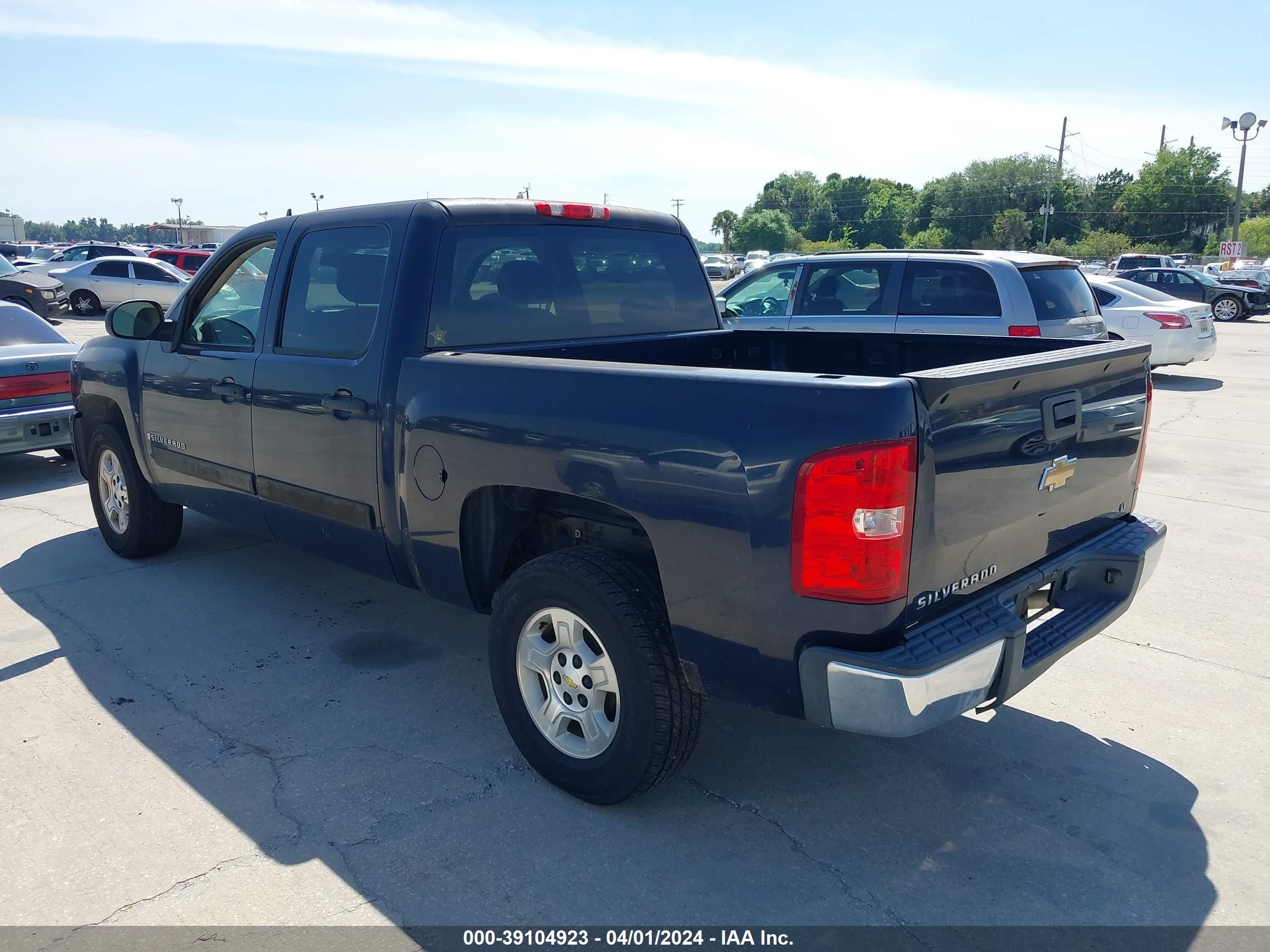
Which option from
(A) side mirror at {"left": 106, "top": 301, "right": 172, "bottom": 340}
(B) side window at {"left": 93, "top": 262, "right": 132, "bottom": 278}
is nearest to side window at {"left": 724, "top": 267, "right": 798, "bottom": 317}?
(A) side mirror at {"left": 106, "top": 301, "right": 172, "bottom": 340}

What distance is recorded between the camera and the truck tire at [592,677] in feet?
9.93

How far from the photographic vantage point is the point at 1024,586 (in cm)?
312

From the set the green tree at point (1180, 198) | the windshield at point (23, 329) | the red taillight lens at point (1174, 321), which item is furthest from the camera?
the green tree at point (1180, 198)

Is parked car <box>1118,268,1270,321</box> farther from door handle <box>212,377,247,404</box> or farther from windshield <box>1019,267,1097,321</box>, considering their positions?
door handle <box>212,377,247,404</box>

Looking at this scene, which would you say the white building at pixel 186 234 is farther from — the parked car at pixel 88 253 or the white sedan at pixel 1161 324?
the white sedan at pixel 1161 324

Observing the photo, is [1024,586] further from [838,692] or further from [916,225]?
[916,225]

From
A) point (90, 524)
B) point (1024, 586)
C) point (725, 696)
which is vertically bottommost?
point (90, 524)

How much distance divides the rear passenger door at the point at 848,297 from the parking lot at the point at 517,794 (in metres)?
4.42

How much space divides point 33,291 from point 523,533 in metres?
21.2

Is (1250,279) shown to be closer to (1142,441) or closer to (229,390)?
(1142,441)

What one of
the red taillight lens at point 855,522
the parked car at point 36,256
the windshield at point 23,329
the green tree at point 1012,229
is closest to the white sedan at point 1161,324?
the windshield at point 23,329

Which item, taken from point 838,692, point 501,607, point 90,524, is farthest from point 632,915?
point 90,524

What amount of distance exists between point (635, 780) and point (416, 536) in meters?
1.27

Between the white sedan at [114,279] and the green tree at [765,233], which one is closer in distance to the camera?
the white sedan at [114,279]
